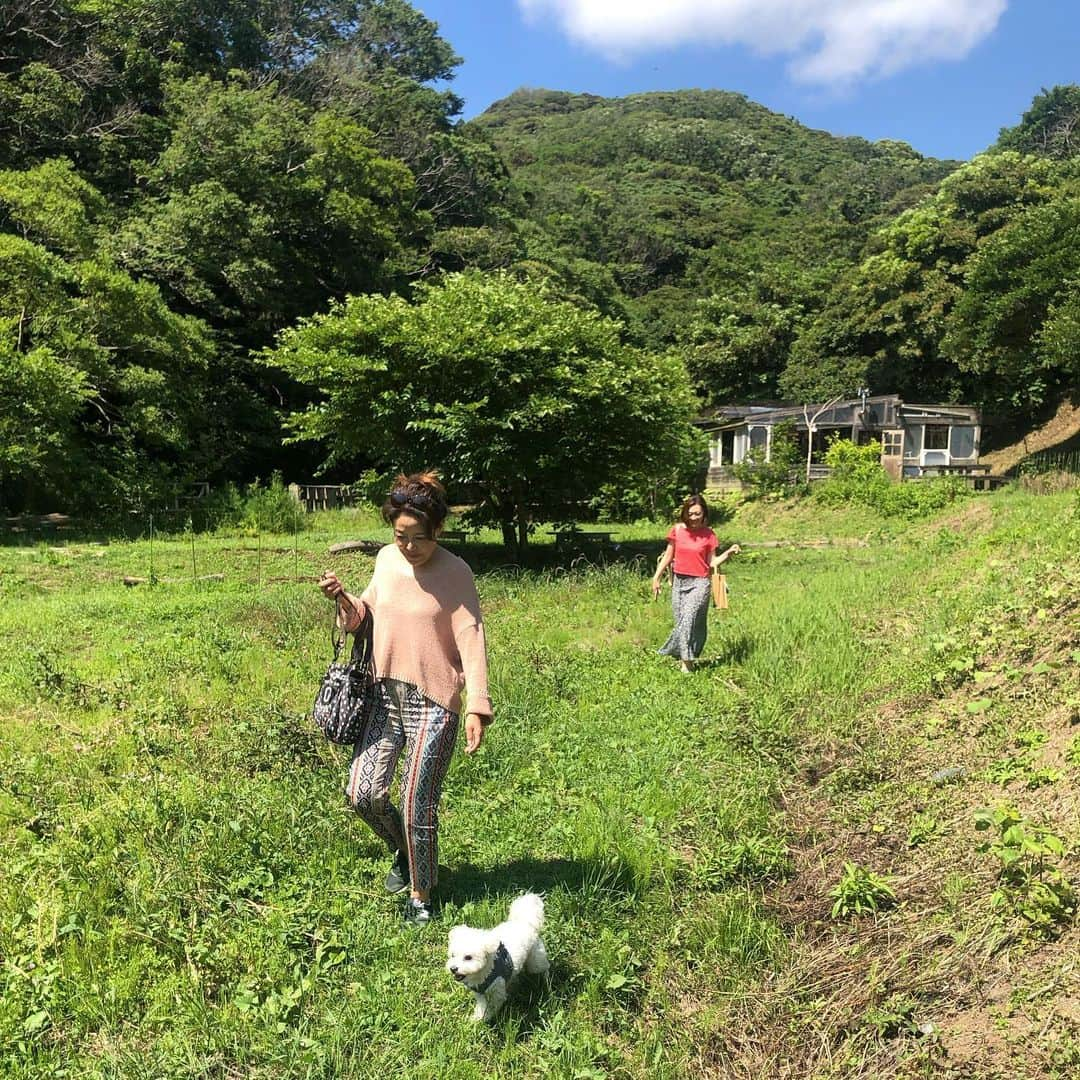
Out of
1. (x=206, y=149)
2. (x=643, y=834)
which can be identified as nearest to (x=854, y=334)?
(x=206, y=149)

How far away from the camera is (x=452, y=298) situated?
518 inches

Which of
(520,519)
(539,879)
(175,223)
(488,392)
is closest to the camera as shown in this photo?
(539,879)

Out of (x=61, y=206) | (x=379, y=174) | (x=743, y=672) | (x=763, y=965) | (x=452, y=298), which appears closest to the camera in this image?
(x=763, y=965)

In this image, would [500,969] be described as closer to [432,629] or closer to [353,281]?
[432,629]

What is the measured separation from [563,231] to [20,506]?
39.0 meters

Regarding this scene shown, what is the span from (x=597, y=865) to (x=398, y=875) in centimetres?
89

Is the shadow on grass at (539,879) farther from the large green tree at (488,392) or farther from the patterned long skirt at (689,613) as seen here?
the large green tree at (488,392)

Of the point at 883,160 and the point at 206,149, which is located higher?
the point at 883,160

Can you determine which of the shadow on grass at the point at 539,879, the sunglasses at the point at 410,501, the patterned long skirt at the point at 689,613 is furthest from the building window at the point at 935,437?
the sunglasses at the point at 410,501

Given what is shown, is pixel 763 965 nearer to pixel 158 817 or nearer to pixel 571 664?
pixel 158 817

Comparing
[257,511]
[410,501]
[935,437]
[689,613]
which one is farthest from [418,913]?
[935,437]

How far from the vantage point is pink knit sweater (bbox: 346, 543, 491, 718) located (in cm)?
320

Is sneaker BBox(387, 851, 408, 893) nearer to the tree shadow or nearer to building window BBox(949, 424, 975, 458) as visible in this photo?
the tree shadow

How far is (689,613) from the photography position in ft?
22.4
